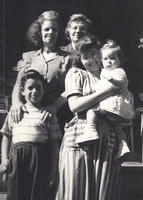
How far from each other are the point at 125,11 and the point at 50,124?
3117 mm

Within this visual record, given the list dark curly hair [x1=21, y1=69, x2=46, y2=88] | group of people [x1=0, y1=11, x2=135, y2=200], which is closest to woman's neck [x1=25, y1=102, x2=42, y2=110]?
group of people [x1=0, y1=11, x2=135, y2=200]

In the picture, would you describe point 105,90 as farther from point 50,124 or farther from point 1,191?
point 1,191

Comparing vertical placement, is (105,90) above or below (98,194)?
above

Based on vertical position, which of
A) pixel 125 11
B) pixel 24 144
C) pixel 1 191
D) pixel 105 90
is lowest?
pixel 1 191

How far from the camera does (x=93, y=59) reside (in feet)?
13.1

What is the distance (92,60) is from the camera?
3996 millimetres

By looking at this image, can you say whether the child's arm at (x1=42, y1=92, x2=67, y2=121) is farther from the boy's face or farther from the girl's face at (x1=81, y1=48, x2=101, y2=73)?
the girl's face at (x1=81, y1=48, x2=101, y2=73)

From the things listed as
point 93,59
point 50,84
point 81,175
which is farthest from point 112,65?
point 81,175

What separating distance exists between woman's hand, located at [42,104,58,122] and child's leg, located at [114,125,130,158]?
16.7 inches

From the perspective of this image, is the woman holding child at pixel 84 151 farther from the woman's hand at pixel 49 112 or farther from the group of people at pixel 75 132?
the woman's hand at pixel 49 112

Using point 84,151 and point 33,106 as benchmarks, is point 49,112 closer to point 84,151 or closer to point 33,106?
point 33,106

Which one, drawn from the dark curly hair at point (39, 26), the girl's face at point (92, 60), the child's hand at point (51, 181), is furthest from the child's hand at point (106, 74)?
the child's hand at point (51, 181)

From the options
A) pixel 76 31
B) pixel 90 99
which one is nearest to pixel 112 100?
pixel 90 99

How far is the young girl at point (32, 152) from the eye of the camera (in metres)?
3.88
